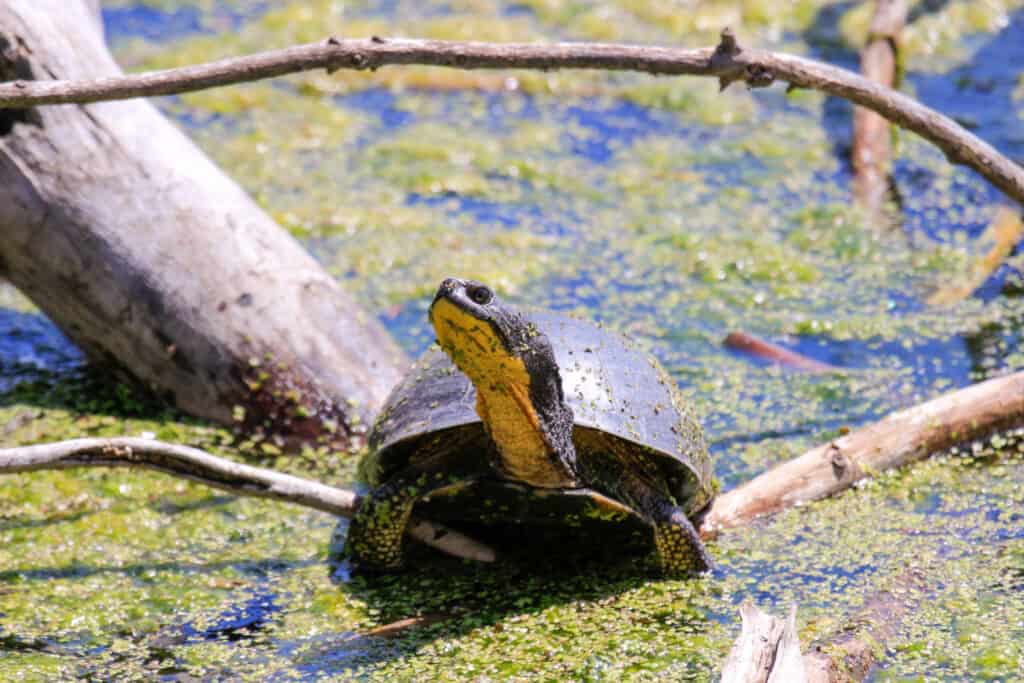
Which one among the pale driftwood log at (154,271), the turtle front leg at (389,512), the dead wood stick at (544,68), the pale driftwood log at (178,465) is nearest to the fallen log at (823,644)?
the turtle front leg at (389,512)

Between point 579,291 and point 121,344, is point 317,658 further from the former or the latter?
point 579,291

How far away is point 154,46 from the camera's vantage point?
25.2ft

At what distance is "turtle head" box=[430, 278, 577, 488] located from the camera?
2844 millimetres

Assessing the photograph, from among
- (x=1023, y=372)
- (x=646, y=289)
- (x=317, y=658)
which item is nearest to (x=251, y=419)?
(x=317, y=658)

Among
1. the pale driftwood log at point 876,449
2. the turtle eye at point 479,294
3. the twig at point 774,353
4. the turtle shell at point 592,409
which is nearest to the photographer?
the turtle eye at point 479,294

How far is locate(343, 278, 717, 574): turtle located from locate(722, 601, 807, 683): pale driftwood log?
65 centimetres

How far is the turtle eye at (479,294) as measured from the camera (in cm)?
284

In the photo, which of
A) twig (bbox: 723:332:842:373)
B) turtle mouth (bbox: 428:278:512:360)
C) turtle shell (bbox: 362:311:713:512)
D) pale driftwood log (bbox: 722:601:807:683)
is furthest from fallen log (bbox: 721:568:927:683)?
twig (bbox: 723:332:842:373)

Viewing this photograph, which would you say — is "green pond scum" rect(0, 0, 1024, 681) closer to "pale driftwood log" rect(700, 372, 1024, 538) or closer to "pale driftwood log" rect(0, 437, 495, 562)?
"pale driftwood log" rect(700, 372, 1024, 538)

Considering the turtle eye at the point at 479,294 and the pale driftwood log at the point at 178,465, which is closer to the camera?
the turtle eye at the point at 479,294

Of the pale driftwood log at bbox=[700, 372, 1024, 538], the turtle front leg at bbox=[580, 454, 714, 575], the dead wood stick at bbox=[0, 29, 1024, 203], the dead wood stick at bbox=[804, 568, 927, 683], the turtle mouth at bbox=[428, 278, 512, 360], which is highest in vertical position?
the dead wood stick at bbox=[0, 29, 1024, 203]

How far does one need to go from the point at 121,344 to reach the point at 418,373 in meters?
1.30

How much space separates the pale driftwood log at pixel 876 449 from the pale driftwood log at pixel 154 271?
128cm

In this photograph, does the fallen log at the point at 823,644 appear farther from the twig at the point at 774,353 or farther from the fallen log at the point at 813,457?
the twig at the point at 774,353
